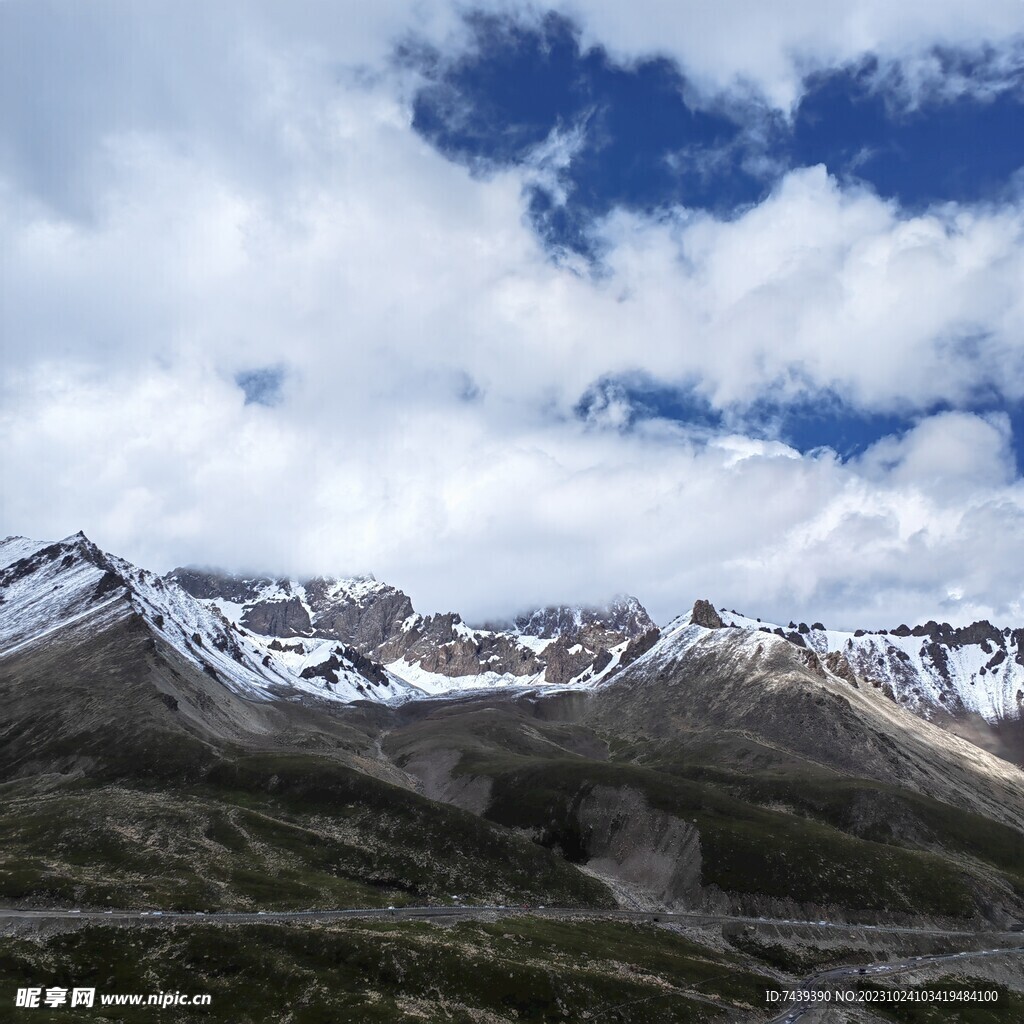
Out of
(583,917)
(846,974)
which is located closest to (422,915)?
(583,917)

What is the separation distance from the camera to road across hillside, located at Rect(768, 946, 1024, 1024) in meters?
106

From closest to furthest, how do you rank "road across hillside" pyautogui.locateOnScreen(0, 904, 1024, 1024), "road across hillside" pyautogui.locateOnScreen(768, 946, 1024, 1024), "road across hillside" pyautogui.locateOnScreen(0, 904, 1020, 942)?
"road across hillside" pyautogui.locateOnScreen(0, 904, 1024, 1024)
"road across hillside" pyautogui.locateOnScreen(0, 904, 1020, 942)
"road across hillside" pyautogui.locateOnScreen(768, 946, 1024, 1024)

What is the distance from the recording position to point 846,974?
402 ft

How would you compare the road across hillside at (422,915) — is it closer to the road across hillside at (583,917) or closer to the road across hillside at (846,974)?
the road across hillside at (583,917)

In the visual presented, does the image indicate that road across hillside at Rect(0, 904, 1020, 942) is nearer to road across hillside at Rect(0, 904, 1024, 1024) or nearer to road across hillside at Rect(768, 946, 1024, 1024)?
road across hillside at Rect(0, 904, 1024, 1024)

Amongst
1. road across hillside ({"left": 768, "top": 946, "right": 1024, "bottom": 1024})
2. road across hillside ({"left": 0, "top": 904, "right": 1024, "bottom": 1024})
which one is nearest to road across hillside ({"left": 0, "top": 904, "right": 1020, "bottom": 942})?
road across hillside ({"left": 0, "top": 904, "right": 1024, "bottom": 1024})

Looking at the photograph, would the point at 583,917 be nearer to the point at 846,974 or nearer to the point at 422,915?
the point at 422,915

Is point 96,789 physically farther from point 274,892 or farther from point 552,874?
point 552,874

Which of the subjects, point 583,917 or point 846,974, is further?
point 583,917

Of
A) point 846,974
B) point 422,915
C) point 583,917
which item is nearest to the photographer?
point 846,974

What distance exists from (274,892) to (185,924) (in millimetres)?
26568

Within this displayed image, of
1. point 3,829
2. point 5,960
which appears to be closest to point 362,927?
point 5,960

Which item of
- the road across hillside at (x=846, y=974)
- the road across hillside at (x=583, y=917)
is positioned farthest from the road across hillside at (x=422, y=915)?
the road across hillside at (x=846, y=974)

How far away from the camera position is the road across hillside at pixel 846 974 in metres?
106
